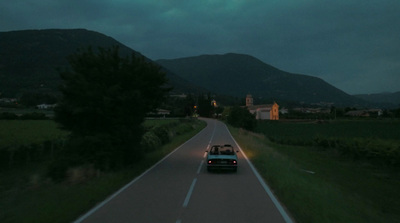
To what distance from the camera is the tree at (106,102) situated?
47.6 feet

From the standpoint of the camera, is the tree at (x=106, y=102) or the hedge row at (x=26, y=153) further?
the hedge row at (x=26, y=153)

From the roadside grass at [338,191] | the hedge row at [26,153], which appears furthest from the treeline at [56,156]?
the roadside grass at [338,191]

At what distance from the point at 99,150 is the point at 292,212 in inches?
361

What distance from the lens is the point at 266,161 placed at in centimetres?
1798

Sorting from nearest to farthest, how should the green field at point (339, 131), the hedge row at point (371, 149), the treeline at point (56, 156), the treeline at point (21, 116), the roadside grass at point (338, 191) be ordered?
the roadside grass at point (338, 191) < the treeline at point (56, 156) < the hedge row at point (371, 149) < the green field at point (339, 131) < the treeline at point (21, 116)

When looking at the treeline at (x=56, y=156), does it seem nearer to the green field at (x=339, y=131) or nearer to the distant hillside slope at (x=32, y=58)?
the green field at (x=339, y=131)

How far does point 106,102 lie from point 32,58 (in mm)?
143112

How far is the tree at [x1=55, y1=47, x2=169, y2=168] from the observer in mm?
14511

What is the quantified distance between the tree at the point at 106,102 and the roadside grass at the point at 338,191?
6.46 meters

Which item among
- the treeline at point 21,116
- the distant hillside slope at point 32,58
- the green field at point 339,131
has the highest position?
the distant hillside slope at point 32,58

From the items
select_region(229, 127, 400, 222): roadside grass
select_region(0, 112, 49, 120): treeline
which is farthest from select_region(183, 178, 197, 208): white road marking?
select_region(0, 112, 49, 120): treeline

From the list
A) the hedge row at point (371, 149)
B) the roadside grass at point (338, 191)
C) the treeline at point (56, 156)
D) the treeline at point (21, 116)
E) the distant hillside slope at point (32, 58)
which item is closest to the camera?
the roadside grass at point (338, 191)

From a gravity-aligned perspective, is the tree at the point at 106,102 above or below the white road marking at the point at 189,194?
above

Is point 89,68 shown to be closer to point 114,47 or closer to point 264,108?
point 114,47
